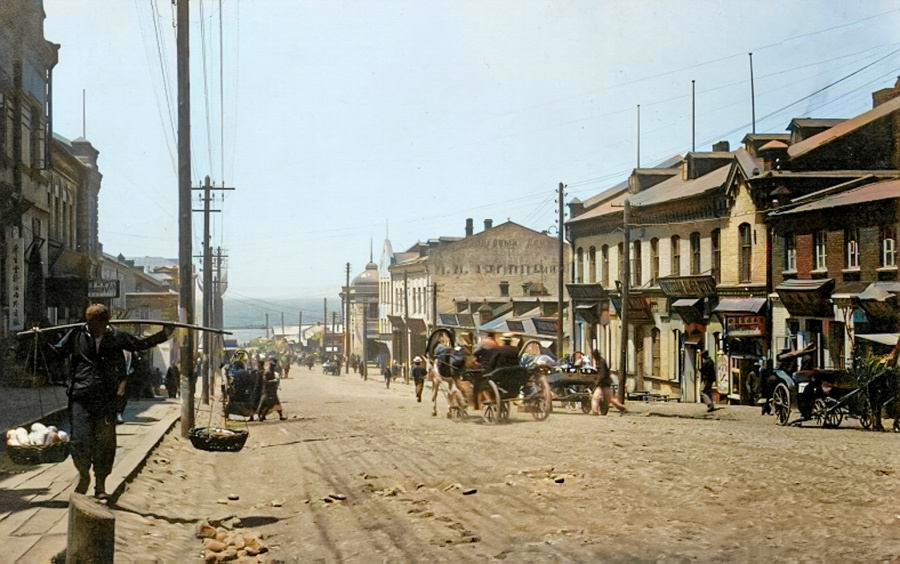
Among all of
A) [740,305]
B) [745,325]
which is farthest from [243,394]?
[740,305]

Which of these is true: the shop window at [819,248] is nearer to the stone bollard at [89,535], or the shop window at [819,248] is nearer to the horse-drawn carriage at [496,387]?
the horse-drawn carriage at [496,387]

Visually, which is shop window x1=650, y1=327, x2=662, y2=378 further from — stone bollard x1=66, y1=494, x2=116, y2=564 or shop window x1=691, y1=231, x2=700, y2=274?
stone bollard x1=66, y1=494, x2=116, y2=564

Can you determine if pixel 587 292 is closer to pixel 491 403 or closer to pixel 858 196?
pixel 858 196

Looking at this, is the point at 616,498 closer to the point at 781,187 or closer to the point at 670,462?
the point at 670,462

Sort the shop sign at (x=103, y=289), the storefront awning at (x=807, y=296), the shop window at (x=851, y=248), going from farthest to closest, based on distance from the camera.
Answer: the shop sign at (x=103, y=289), the storefront awning at (x=807, y=296), the shop window at (x=851, y=248)

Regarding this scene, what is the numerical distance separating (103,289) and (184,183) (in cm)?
1337

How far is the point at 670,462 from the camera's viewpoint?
40.0 feet

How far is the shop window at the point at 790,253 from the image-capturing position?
99.0 ft

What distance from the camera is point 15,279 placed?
25.5 metres

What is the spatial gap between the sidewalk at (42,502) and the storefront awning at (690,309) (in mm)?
24029

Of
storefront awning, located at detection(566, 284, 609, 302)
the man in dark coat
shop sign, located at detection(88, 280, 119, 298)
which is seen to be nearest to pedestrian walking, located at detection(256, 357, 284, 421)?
shop sign, located at detection(88, 280, 119, 298)

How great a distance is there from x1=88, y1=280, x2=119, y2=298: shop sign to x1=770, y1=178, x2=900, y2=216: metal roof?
19685mm

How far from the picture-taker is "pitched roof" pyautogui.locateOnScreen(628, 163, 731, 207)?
36281mm

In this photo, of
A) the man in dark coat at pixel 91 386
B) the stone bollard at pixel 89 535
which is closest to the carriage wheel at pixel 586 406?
the man in dark coat at pixel 91 386
